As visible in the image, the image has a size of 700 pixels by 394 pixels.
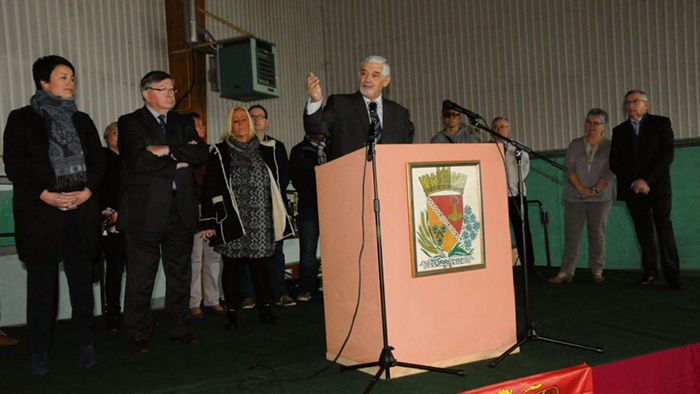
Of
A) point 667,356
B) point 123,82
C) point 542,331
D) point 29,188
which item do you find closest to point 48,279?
point 29,188

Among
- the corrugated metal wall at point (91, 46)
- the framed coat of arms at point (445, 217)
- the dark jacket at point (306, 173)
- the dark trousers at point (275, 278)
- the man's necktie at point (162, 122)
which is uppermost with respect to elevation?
the corrugated metal wall at point (91, 46)

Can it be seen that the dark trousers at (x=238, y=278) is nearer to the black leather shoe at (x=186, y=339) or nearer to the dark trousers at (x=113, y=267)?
the black leather shoe at (x=186, y=339)

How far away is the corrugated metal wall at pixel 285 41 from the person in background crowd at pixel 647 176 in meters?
4.18

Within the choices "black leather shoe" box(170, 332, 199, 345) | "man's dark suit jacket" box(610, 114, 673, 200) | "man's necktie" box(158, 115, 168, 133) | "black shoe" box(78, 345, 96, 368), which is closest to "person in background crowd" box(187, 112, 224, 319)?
"black leather shoe" box(170, 332, 199, 345)

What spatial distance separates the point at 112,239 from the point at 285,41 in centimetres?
461

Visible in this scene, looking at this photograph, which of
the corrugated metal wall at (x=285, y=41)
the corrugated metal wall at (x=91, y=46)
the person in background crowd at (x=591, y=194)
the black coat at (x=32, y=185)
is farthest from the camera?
the corrugated metal wall at (x=285, y=41)

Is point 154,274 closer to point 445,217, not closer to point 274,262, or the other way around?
point 274,262

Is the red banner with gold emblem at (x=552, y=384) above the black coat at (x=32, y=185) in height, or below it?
below

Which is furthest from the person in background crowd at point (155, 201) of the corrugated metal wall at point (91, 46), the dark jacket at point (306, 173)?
the corrugated metal wall at point (91, 46)

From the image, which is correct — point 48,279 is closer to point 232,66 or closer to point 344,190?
point 344,190

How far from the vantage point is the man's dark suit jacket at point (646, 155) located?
4.63 metres

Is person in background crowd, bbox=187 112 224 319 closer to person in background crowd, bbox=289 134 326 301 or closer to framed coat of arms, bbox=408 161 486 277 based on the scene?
person in background crowd, bbox=289 134 326 301

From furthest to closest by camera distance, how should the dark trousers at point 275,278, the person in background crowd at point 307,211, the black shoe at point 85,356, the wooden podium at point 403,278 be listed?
1. the person in background crowd at point 307,211
2. the dark trousers at point 275,278
3. the black shoe at point 85,356
4. the wooden podium at point 403,278

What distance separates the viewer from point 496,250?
2.58 meters
